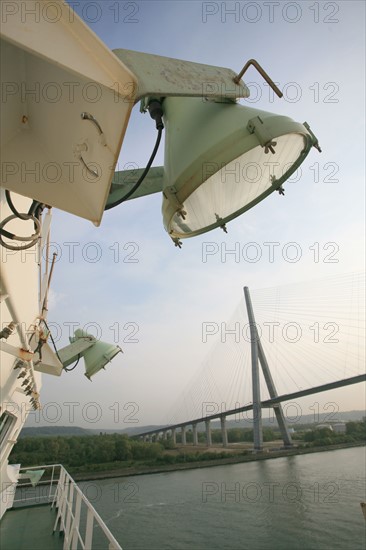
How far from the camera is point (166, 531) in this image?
11.4m

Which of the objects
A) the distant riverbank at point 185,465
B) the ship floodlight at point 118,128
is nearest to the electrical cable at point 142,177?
the ship floodlight at point 118,128

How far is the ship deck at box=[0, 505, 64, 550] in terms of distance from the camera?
12.9 feet

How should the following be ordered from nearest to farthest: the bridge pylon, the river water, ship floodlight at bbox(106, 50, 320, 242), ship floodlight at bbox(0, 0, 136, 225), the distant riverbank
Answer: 1. ship floodlight at bbox(0, 0, 136, 225)
2. ship floodlight at bbox(106, 50, 320, 242)
3. the river water
4. the bridge pylon
5. the distant riverbank

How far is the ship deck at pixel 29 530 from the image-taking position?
3.94 metres

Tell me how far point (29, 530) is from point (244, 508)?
1185cm

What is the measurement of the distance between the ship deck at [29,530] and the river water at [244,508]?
5.87 m

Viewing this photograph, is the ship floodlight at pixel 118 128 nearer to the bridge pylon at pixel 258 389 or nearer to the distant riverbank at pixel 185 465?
the bridge pylon at pixel 258 389

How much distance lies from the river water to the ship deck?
19.2 ft

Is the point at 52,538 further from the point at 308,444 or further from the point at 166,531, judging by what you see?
the point at 308,444

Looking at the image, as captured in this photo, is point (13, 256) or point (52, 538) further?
point (52, 538)

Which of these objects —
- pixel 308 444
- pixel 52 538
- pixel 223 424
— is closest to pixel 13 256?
pixel 52 538

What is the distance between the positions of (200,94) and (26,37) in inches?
14.3

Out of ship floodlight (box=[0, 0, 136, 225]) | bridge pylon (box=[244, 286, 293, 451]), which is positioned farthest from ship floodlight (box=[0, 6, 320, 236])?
bridge pylon (box=[244, 286, 293, 451])

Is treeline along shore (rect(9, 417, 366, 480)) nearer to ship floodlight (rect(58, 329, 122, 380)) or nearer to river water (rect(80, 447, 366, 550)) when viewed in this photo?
river water (rect(80, 447, 366, 550))
